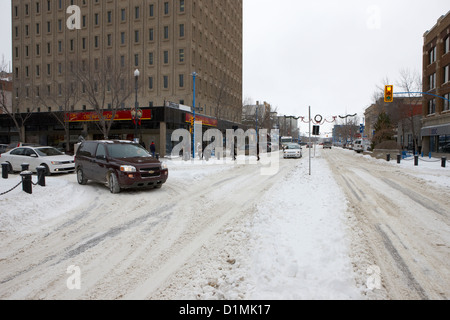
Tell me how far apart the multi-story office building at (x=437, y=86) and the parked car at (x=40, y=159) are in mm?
34439

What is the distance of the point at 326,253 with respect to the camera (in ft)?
15.8

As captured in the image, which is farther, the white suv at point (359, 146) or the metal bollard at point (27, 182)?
the white suv at point (359, 146)

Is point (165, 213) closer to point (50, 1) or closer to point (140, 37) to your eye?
point (140, 37)

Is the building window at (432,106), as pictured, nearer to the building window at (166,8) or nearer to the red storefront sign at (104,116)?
the red storefront sign at (104,116)

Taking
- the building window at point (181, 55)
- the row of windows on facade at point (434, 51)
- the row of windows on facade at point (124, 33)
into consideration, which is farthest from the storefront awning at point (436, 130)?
the row of windows on facade at point (124, 33)

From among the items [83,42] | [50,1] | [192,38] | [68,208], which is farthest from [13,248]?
[50,1]

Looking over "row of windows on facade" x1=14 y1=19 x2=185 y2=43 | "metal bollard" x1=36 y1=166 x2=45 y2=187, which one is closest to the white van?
"row of windows on facade" x1=14 y1=19 x2=185 y2=43

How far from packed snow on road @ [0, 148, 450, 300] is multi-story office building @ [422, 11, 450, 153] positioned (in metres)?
29.2

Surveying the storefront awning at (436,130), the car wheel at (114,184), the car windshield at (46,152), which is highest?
the storefront awning at (436,130)

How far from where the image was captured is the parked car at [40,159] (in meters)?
15.2

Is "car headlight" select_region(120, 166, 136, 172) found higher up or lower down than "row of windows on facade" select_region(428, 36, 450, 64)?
lower down

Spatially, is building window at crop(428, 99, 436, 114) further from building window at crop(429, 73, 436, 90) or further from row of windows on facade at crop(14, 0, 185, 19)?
row of windows on facade at crop(14, 0, 185, 19)

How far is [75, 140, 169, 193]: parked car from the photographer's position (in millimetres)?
10156

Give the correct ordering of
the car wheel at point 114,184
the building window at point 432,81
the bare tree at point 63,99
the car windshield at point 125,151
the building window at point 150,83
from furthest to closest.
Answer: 1. the building window at point 150,83
2. the building window at point 432,81
3. the bare tree at point 63,99
4. the car windshield at point 125,151
5. the car wheel at point 114,184
